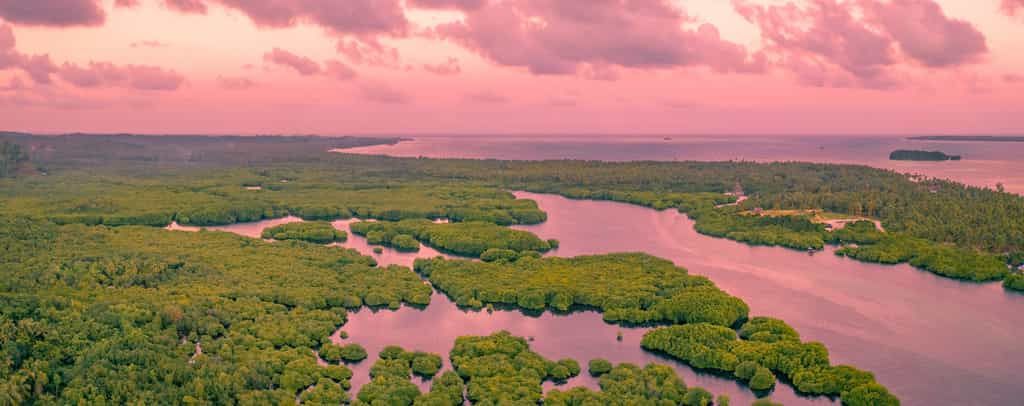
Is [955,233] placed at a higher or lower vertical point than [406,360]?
higher

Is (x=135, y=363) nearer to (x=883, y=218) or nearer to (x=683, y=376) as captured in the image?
(x=683, y=376)

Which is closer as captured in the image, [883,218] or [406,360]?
[406,360]

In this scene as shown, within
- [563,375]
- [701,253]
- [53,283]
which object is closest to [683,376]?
[563,375]

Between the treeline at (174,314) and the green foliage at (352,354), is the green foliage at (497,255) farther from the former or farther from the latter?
the green foliage at (352,354)

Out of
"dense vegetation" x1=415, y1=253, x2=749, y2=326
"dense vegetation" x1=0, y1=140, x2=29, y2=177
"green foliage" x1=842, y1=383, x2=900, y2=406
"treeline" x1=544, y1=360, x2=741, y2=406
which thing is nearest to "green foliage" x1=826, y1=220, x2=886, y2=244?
"dense vegetation" x1=415, y1=253, x2=749, y2=326

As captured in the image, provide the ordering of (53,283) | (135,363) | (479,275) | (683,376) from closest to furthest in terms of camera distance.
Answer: (135,363)
(683,376)
(53,283)
(479,275)

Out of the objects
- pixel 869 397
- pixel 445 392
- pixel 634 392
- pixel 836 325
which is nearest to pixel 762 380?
pixel 869 397
